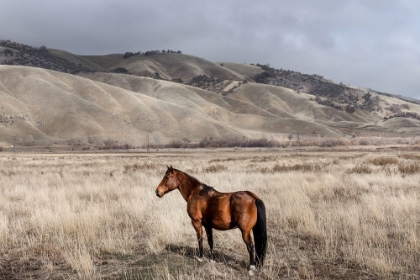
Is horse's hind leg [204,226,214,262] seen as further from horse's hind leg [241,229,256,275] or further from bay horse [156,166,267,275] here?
horse's hind leg [241,229,256,275]

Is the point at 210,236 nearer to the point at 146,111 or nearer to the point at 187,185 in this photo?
the point at 187,185

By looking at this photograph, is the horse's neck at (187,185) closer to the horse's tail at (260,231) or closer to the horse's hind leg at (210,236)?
the horse's hind leg at (210,236)

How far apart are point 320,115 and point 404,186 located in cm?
14600

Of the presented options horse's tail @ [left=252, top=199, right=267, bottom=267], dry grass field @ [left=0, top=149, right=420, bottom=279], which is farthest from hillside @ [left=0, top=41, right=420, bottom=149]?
horse's tail @ [left=252, top=199, right=267, bottom=267]

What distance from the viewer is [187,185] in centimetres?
653

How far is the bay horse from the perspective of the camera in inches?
223

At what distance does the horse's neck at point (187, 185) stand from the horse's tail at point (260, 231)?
1177 mm

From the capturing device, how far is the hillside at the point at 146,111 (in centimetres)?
9412

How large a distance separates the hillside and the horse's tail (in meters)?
84.6

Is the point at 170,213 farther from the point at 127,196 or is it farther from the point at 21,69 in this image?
the point at 21,69

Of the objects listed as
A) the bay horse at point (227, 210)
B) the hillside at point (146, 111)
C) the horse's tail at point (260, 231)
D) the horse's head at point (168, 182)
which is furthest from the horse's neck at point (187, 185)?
the hillside at point (146, 111)

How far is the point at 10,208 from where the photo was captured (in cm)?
1237

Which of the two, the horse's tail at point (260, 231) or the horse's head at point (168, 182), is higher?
the horse's head at point (168, 182)

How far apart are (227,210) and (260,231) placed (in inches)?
22.6
